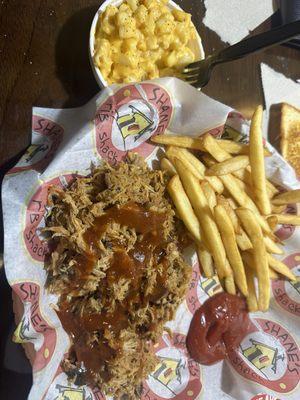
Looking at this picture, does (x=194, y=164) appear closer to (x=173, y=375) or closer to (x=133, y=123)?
(x=133, y=123)

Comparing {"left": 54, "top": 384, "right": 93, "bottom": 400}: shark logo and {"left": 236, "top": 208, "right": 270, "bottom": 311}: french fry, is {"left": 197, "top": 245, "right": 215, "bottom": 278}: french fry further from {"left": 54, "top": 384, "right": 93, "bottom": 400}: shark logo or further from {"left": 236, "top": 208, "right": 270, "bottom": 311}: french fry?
{"left": 54, "top": 384, "right": 93, "bottom": 400}: shark logo

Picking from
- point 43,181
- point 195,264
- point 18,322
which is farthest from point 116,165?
point 18,322

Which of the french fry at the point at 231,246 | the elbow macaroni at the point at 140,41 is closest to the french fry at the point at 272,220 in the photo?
the french fry at the point at 231,246

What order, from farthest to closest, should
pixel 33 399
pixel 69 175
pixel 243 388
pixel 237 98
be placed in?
1. pixel 237 98
2. pixel 243 388
3. pixel 69 175
4. pixel 33 399

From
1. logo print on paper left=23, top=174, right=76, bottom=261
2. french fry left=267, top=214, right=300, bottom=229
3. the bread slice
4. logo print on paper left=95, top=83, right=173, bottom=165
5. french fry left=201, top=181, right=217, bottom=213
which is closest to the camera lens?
logo print on paper left=23, top=174, right=76, bottom=261

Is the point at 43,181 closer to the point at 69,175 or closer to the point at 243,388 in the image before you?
the point at 69,175

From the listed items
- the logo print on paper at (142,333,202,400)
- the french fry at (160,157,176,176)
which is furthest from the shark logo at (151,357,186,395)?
the french fry at (160,157,176,176)
